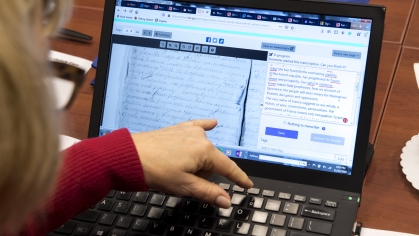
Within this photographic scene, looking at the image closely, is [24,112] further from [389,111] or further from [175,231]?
[389,111]

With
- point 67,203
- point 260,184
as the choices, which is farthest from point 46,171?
point 260,184

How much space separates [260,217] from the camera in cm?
69

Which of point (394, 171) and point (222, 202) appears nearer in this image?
point (222, 202)

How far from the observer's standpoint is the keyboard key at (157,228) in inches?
27.5

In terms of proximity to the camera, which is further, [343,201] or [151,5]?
[151,5]

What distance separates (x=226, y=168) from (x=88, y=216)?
0.68 ft

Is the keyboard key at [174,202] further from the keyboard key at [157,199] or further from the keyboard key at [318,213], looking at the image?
the keyboard key at [318,213]

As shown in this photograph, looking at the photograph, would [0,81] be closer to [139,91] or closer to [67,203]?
[67,203]

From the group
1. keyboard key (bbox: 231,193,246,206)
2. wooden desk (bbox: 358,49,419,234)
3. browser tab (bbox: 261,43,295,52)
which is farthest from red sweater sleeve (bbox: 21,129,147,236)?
wooden desk (bbox: 358,49,419,234)

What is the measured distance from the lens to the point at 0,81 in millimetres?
330

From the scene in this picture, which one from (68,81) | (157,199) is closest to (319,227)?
(157,199)

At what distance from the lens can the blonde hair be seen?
335 millimetres

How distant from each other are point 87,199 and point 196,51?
0.27 metres

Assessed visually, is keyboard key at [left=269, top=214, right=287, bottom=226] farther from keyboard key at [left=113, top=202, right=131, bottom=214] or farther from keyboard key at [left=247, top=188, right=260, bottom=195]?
keyboard key at [left=113, top=202, right=131, bottom=214]
